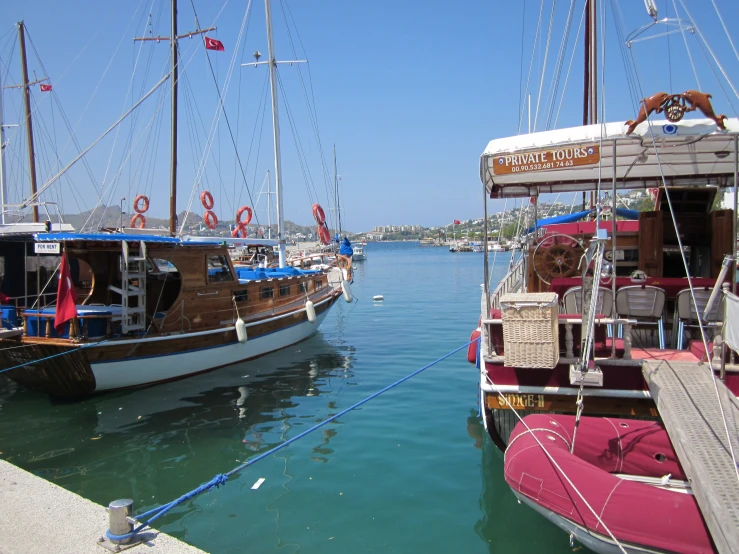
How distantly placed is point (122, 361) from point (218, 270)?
11.5 feet

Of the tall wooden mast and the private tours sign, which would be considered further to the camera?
the tall wooden mast

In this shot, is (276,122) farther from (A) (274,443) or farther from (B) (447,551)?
(B) (447,551)

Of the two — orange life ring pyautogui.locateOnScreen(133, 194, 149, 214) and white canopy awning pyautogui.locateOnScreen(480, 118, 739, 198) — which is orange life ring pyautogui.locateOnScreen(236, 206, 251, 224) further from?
white canopy awning pyautogui.locateOnScreen(480, 118, 739, 198)

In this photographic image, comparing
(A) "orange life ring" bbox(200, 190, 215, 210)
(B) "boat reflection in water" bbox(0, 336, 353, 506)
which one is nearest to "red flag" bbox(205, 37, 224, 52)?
(A) "orange life ring" bbox(200, 190, 215, 210)

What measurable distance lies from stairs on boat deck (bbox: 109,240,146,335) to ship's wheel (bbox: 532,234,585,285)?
25.7ft

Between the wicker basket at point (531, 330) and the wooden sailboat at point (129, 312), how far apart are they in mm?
8289

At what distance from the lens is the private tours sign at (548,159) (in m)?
6.88

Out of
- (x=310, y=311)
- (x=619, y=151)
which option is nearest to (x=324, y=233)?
(x=310, y=311)

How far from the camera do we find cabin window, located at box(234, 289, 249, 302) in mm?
13961

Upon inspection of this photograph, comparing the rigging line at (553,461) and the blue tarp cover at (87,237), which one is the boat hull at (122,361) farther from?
the rigging line at (553,461)

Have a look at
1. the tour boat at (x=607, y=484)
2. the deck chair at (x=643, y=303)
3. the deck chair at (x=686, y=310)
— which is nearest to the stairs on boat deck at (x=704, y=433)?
the tour boat at (x=607, y=484)

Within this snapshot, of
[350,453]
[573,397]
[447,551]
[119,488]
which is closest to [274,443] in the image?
[350,453]

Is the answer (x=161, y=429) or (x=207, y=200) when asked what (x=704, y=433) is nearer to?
(x=161, y=429)

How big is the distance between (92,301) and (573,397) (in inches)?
433
